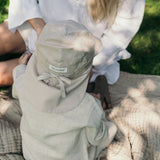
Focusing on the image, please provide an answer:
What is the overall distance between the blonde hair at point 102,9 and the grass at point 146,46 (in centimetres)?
118

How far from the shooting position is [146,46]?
3.63 m

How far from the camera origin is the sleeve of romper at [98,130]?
1652 mm

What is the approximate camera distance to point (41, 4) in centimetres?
240

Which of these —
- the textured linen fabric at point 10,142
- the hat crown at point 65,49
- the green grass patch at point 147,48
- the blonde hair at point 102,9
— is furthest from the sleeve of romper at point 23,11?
the green grass patch at point 147,48

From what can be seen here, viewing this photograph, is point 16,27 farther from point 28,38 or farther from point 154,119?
point 154,119

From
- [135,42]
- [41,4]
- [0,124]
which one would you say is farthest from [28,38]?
[135,42]

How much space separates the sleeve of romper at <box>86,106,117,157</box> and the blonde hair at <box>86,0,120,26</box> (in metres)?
0.96

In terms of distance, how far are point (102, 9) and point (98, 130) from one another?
111 cm

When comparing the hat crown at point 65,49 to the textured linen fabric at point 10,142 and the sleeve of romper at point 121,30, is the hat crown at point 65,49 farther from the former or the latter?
the sleeve of romper at point 121,30

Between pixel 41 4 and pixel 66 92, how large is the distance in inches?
48.2

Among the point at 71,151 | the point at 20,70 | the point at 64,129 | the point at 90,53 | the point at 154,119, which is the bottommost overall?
the point at 154,119

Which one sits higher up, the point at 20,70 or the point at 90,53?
the point at 90,53

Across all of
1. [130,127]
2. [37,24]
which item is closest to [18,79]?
[37,24]

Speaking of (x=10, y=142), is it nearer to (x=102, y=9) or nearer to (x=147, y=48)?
(x=102, y=9)
